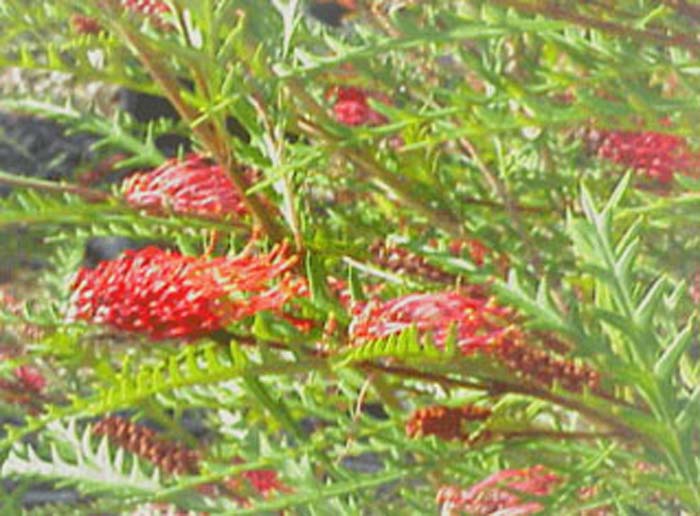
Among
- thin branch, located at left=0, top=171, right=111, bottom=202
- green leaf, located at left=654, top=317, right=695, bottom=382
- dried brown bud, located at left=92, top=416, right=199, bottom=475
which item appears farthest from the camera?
dried brown bud, located at left=92, top=416, right=199, bottom=475

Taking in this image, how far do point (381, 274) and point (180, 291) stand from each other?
12 cm

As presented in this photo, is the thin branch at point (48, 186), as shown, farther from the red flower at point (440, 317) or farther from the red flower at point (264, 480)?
the red flower at point (264, 480)

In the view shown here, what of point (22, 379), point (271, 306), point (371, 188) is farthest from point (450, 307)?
point (22, 379)

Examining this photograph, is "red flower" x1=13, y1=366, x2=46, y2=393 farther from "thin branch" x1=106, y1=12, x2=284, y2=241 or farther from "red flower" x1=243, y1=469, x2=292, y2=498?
"thin branch" x1=106, y1=12, x2=284, y2=241

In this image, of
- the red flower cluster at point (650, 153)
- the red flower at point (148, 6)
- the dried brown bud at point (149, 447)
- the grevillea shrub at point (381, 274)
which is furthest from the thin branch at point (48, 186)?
the red flower cluster at point (650, 153)

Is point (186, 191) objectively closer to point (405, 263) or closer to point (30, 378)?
point (405, 263)

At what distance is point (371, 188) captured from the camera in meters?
1.08

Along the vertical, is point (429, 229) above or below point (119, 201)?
below

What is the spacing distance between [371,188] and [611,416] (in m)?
0.34

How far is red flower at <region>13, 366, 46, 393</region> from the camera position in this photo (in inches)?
52.9

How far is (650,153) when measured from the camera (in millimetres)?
1121

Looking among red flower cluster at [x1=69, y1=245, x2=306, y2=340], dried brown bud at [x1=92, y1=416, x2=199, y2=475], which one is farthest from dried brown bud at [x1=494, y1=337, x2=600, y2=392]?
dried brown bud at [x1=92, y1=416, x2=199, y2=475]

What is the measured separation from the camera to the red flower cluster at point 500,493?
3.31 ft

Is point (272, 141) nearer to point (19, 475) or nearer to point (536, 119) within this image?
point (536, 119)
